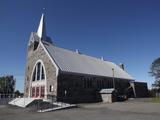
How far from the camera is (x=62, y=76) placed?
98.4 feet

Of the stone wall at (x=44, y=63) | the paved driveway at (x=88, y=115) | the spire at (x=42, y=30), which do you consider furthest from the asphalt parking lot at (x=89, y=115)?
the spire at (x=42, y=30)

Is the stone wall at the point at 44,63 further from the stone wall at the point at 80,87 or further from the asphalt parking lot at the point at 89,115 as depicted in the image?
the asphalt parking lot at the point at 89,115

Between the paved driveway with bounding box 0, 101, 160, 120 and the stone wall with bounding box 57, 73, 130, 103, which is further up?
the stone wall with bounding box 57, 73, 130, 103

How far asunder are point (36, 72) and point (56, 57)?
577 centimetres

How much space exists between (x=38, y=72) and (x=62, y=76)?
7201 mm

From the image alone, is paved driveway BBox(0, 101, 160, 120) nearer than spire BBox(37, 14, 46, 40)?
Yes

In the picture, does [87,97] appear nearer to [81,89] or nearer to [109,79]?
[81,89]

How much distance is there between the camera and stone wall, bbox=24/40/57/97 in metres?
30.3

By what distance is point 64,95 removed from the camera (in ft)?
96.7

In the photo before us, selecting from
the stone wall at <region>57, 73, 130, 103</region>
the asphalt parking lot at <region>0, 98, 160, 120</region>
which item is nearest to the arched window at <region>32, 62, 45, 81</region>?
the stone wall at <region>57, 73, 130, 103</region>

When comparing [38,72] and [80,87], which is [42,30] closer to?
→ [38,72]

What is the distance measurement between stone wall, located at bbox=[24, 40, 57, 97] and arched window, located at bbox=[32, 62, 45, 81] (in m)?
1.03

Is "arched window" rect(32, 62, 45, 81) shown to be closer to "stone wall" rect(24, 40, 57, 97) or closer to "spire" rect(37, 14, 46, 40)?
"stone wall" rect(24, 40, 57, 97)

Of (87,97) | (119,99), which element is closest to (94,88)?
(87,97)
